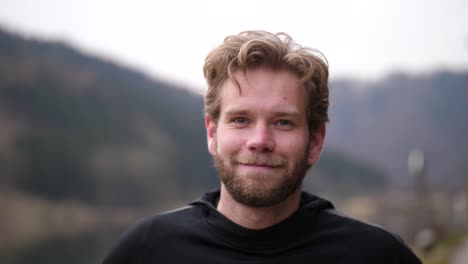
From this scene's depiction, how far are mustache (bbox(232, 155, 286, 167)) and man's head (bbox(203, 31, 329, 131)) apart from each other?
26cm

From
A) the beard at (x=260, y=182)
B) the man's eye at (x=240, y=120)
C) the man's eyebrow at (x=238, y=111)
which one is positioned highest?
the man's eyebrow at (x=238, y=111)

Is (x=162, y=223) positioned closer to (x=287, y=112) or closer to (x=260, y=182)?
(x=260, y=182)

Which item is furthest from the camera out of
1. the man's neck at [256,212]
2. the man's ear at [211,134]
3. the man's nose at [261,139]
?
the man's ear at [211,134]

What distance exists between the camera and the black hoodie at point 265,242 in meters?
2.34

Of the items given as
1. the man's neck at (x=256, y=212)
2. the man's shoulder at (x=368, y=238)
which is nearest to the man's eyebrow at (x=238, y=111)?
the man's neck at (x=256, y=212)

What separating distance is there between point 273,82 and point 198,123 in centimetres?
1935

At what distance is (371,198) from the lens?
19891 millimetres

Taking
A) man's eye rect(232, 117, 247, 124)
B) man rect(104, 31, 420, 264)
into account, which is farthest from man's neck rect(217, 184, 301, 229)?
man's eye rect(232, 117, 247, 124)

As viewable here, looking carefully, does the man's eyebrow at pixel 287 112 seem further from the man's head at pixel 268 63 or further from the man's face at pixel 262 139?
the man's head at pixel 268 63

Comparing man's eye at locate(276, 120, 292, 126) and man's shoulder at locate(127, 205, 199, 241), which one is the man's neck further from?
man's eye at locate(276, 120, 292, 126)

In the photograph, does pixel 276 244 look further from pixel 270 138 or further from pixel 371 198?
pixel 371 198

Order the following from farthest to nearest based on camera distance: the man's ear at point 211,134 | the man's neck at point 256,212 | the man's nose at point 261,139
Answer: the man's ear at point 211,134 < the man's neck at point 256,212 < the man's nose at point 261,139

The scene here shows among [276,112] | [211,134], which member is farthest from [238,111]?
[211,134]

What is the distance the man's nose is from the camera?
226cm
